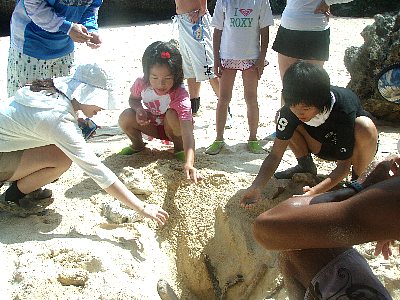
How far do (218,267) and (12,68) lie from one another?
176 centimetres

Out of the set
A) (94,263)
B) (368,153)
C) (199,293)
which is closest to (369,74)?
(368,153)

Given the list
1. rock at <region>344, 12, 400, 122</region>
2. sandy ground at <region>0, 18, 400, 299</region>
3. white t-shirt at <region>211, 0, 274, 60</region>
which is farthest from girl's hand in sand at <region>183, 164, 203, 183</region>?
rock at <region>344, 12, 400, 122</region>

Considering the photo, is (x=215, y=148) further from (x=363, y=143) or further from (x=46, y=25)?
(x=46, y=25)

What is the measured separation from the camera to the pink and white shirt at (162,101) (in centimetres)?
359

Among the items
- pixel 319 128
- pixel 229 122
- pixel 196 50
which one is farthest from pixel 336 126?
pixel 196 50

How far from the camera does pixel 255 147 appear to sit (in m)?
4.04

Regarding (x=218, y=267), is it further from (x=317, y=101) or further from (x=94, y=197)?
(x=317, y=101)

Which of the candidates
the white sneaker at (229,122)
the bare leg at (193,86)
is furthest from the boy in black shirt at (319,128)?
the bare leg at (193,86)

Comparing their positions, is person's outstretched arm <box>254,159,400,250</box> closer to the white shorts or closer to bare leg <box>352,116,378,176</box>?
bare leg <box>352,116,378,176</box>

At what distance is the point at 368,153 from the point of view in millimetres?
3193

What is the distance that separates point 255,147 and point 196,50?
1075 mm

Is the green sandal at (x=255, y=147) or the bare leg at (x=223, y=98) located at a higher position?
the bare leg at (x=223, y=98)

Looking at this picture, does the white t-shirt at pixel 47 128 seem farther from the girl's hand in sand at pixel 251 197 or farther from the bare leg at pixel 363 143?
the bare leg at pixel 363 143

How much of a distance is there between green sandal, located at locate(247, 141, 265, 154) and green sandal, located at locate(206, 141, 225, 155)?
19cm
